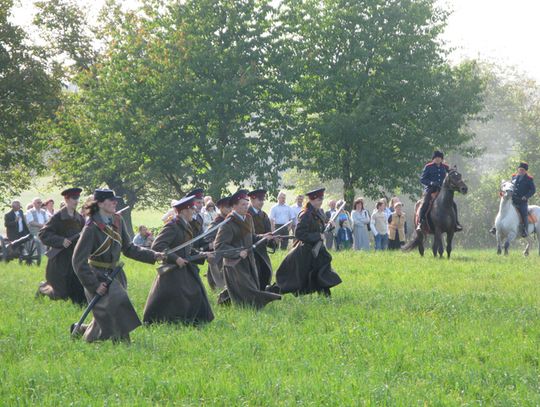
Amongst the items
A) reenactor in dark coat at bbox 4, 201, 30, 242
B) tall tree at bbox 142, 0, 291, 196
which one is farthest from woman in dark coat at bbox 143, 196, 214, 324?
tall tree at bbox 142, 0, 291, 196

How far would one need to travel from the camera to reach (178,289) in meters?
13.3

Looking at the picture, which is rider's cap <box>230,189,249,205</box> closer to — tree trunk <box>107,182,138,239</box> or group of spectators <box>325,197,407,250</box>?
group of spectators <box>325,197,407,250</box>

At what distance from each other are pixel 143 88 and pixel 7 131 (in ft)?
32.2

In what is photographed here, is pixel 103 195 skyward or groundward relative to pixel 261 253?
skyward

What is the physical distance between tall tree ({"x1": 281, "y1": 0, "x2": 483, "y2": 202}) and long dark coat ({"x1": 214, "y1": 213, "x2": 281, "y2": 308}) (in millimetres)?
32767

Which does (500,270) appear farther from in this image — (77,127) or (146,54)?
(77,127)

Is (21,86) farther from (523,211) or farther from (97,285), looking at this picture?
(97,285)

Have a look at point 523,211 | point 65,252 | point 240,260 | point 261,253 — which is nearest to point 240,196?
point 240,260

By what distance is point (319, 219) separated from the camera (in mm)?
16516

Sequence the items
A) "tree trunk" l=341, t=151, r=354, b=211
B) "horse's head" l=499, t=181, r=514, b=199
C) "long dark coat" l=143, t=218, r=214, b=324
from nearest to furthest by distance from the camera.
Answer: "long dark coat" l=143, t=218, r=214, b=324 → "horse's head" l=499, t=181, r=514, b=199 → "tree trunk" l=341, t=151, r=354, b=211

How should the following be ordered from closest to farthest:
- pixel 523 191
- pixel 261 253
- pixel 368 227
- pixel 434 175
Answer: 1. pixel 261 253
2. pixel 434 175
3. pixel 523 191
4. pixel 368 227

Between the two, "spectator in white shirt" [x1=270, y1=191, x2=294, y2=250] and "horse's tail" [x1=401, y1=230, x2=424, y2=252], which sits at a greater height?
"spectator in white shirt" [x1=270, y1=191, x2=294, y2=250]

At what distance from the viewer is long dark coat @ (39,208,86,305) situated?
15.9 m

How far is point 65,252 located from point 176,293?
3.46 m
